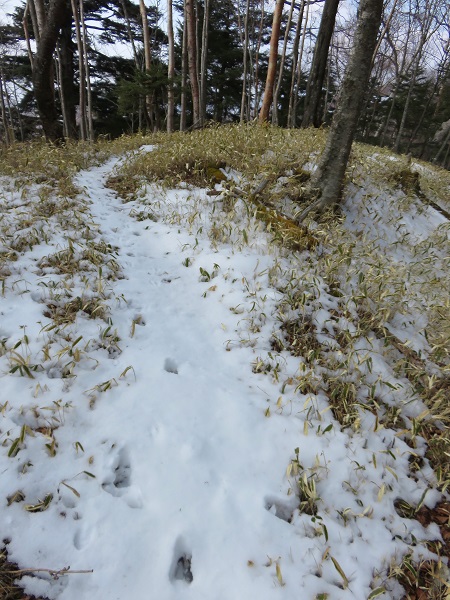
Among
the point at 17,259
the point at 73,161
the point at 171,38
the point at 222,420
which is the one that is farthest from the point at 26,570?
the point at 171,38

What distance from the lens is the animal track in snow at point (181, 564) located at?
1805 millimetres

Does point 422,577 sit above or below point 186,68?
below

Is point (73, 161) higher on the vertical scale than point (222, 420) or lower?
higher

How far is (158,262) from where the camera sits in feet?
14.5

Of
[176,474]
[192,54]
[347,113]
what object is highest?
[192,54]

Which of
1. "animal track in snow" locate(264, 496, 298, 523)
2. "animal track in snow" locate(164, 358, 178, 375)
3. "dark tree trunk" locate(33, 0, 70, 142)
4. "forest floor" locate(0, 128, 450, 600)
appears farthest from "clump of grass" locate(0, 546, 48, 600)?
"dark tree trunk" locate(33, 0, 70, 142)

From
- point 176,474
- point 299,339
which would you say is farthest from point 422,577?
point 299,339

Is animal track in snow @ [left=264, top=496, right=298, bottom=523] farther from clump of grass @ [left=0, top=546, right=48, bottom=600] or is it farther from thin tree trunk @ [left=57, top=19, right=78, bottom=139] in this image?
thin tree trunk @ [left=57, top=19, right=78, bottom=139]

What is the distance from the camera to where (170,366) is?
301 cm

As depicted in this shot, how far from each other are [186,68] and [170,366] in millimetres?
14176

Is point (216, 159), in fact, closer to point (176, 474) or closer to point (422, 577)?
point (176, 474)

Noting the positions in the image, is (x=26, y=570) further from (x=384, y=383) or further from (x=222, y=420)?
(x=384, y=383)

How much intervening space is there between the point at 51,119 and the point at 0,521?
903 centimetres

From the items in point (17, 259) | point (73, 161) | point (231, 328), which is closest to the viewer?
point (231, 328)
